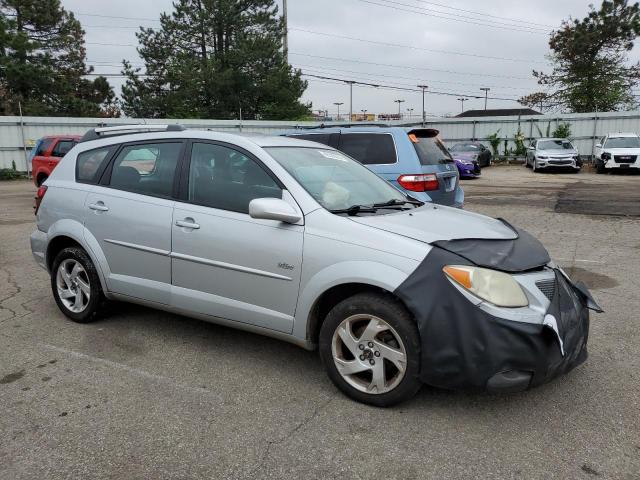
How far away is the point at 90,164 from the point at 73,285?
3.61 ft

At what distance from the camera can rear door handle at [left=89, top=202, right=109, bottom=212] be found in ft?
14.8

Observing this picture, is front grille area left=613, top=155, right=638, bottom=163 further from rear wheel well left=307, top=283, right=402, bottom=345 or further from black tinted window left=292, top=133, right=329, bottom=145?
rear wheel well left=307, top=283, right=402, bottom=345

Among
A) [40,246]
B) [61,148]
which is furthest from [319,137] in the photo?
[61,148]

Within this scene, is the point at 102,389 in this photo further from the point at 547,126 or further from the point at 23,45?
the point at 23,45

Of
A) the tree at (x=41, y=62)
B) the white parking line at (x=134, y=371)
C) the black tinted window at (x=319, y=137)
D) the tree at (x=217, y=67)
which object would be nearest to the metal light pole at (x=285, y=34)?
the tree at (x=217, y=67)

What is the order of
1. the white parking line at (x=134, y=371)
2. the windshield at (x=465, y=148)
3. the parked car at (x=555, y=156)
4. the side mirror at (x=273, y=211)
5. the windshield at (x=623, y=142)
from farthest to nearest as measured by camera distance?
the windshield at (x=465, y=148) < the parked car at (x=555, y=156) < the windshield at (x=623, y=142) < the white parking line at (x=134, y=371) < the side mirror at (x=273, y=211)

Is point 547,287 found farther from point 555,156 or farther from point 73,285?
point 555,156

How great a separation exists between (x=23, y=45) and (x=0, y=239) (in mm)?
27767

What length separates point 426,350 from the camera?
3031mm

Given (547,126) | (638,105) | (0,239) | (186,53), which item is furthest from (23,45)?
(638,105)

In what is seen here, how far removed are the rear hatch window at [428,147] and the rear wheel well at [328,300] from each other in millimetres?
4439

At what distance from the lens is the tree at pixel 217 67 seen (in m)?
36.0

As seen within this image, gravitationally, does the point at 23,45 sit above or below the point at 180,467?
above

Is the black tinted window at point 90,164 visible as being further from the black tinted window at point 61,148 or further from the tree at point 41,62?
the tree at point 41,62
